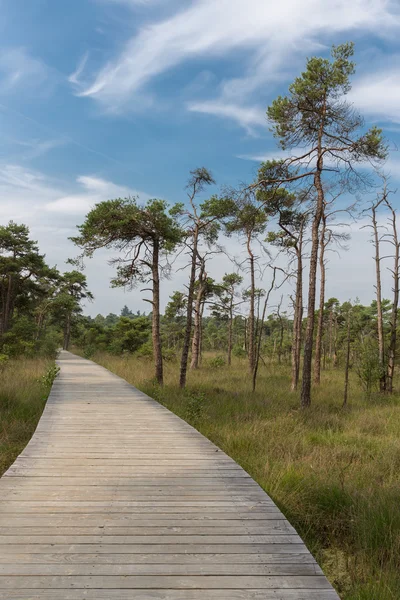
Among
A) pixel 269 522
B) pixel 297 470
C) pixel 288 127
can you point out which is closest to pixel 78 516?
pixel 269 522

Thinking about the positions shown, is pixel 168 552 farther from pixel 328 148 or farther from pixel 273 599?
pixel 328 148

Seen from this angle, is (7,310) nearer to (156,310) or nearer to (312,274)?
(156,310)

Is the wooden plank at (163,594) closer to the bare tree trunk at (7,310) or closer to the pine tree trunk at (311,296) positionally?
the pine tree trunk at (311,296)

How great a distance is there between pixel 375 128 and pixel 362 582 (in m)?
11.2

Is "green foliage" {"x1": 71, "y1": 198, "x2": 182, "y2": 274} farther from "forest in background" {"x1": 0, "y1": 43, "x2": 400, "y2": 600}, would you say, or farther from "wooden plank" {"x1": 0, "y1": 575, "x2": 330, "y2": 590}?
"wooden plank" {"x1": 0, "y1": 575, "x2": 330, "y2": 590}

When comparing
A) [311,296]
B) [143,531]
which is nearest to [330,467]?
[143,531]

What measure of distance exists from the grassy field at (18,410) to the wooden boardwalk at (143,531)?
4.00 ft

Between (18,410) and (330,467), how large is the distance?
6739mm

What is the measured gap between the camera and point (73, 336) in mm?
55406

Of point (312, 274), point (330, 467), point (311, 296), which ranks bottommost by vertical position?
point (330, 467)

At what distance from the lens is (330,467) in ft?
18.9

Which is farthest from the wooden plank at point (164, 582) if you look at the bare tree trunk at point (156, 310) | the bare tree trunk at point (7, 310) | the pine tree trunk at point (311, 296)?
the bare tree trunk at point (7, 310)

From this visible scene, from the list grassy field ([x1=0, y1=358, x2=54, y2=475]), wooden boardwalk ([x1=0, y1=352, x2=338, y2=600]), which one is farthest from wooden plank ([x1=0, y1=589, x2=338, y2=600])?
grassy field ([x1=0, y1=358, x2=54, y2=475])

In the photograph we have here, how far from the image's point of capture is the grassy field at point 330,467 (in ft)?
11.2
